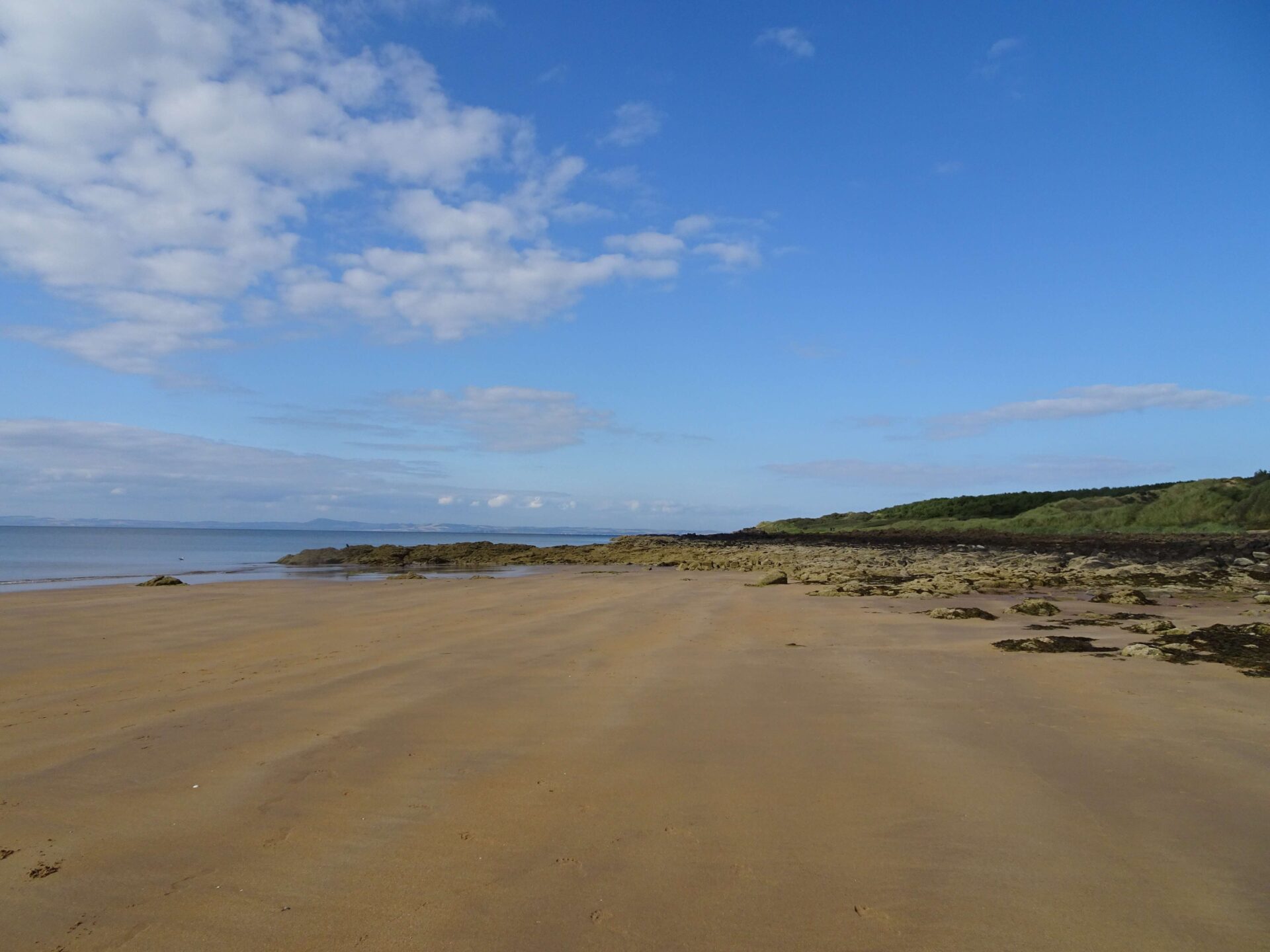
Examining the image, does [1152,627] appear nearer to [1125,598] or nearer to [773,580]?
[1125,598]

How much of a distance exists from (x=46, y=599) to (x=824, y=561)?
19.3 m

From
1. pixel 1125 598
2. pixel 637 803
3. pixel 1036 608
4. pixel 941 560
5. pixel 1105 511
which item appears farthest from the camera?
pixel 1105 511

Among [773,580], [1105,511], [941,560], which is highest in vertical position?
[1105,511]

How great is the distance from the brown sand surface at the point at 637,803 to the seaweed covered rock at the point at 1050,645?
1.82ft

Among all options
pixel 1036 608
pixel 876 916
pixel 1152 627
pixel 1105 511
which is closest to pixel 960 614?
pixel 1036 608

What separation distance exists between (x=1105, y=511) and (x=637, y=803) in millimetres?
50489

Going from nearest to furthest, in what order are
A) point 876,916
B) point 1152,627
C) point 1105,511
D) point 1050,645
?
point 876,916
point 1050,645
point 1152,627
point 1105,511

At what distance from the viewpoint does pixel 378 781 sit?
4102 millimetres

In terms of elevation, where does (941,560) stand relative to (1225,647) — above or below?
above

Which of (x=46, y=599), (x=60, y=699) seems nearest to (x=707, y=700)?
(x=60, y=699)

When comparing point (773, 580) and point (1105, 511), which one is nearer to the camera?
point (773, 580)

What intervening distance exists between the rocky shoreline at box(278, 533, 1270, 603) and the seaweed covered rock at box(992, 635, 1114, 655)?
17.4 feet

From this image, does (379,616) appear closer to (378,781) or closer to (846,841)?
(378,781)

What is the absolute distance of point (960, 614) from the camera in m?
10.5
